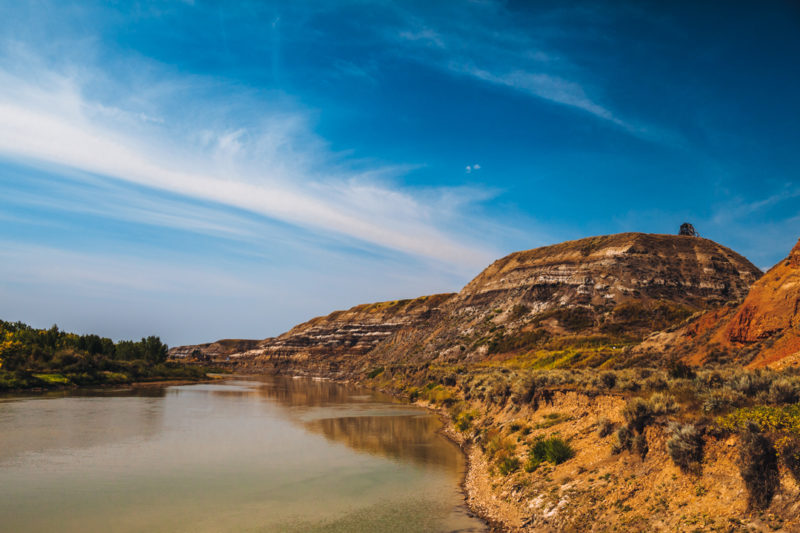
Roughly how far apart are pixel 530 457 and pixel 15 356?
263 ft

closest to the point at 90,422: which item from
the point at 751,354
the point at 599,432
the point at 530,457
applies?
the point at 530,457

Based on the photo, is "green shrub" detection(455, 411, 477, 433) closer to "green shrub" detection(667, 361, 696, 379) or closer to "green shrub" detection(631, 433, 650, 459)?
"green shrub" detection(667, 361, 696, 379)

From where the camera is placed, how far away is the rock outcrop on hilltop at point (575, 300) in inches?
2514

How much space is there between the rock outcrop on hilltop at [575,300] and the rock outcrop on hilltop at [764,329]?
994cm

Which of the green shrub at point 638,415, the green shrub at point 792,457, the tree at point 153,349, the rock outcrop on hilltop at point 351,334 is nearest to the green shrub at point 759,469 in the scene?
the green shrub at point 792,457

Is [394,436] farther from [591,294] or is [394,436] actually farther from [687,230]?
[687,230]

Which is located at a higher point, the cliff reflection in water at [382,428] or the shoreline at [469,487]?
the shoreline at [469,487]

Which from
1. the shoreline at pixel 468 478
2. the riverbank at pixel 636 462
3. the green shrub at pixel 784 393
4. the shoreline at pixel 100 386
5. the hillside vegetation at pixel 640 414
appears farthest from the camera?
the shoreline at pixel 100 386

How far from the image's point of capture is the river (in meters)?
14.3

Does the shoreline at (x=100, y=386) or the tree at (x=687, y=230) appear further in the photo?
the tree at (x=687, y=230)

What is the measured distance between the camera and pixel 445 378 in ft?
178

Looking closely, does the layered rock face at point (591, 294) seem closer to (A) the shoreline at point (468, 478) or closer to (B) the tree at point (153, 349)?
(A) the shoreline at point (468, 478)

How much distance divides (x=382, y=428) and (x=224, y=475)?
16.6m

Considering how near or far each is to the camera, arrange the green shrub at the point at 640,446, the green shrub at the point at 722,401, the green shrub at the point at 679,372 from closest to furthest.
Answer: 1. the green shrub at the point at 722,401
2. the green shrub at the point at 640,446
3. the green shrub at the point at 679,372
